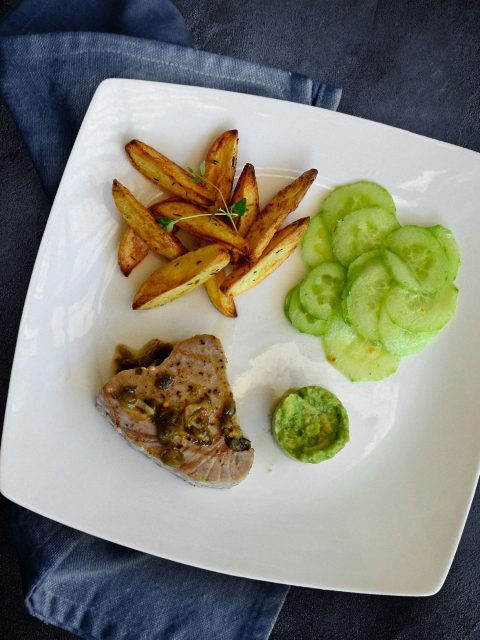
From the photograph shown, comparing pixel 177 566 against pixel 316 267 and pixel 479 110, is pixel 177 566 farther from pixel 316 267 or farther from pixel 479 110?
pixel 479 110

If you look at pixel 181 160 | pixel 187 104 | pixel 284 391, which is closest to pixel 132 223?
pixel 181 160

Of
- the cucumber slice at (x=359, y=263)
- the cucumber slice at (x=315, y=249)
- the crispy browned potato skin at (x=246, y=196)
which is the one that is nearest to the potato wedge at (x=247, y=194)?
the crispy browned potato skin at (x=246, y=196)

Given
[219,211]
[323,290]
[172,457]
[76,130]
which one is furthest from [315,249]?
[76,130]

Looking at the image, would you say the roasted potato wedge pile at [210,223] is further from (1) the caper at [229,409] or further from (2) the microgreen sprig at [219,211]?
(1) the caper at [229,409]

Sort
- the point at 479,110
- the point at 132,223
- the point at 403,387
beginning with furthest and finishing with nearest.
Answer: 1. the point at 479,110
2. the point at 403,387
3. the point at 132,223

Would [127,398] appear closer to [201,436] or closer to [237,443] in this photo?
[201,436]

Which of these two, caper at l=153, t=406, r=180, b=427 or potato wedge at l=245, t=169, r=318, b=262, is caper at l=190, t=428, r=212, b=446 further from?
potato wedge at l=245, t=169, r=318, b=262

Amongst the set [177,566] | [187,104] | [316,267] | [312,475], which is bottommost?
[177,566]
